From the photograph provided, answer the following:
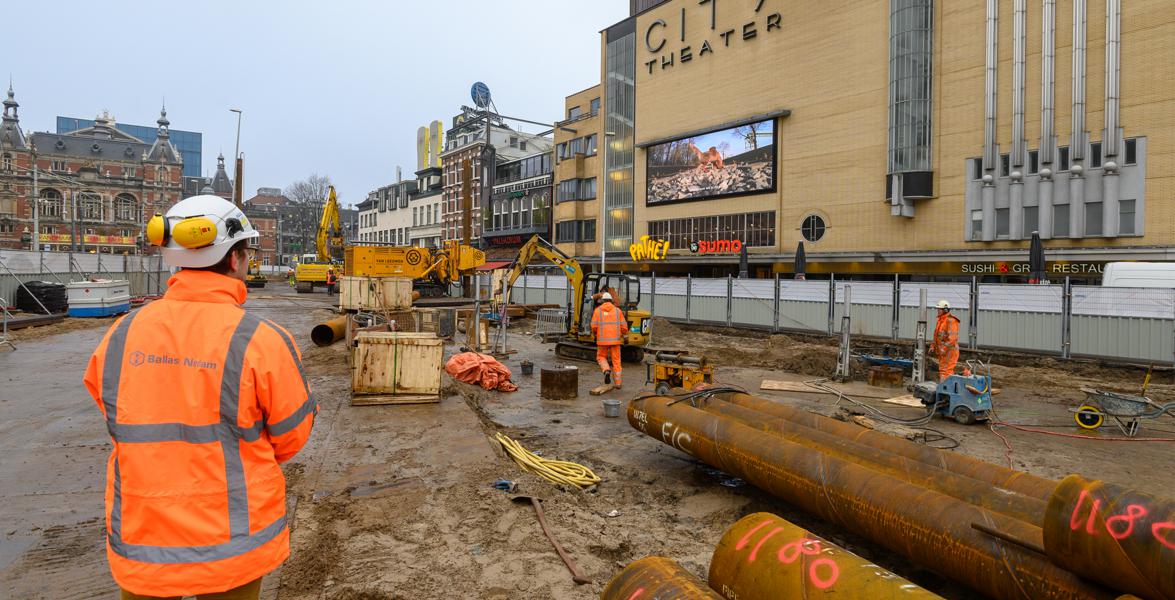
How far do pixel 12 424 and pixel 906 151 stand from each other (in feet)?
111

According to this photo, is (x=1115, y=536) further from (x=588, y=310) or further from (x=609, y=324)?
(x=588, y=310)

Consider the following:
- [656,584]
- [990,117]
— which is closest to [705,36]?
[990,117]

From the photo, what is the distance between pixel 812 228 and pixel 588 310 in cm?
2361

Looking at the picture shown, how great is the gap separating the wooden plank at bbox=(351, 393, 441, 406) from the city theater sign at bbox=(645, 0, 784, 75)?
1405 inches

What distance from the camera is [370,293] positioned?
18422 millimetres

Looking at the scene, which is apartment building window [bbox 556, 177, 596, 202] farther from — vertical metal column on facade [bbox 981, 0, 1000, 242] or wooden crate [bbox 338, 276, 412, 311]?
wooden crate [bbox 338, 276, 412, 311]

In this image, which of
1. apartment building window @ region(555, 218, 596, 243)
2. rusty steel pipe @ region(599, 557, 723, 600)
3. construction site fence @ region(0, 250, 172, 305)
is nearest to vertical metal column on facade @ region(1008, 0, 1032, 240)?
apartment building window @ region(555, 218, 596, 243)

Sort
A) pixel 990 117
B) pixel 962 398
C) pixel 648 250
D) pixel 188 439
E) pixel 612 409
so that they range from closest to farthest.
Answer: pixel 188 439
pixel 612 409
pixel 962 398
pixel 990 117
pixel 648 250

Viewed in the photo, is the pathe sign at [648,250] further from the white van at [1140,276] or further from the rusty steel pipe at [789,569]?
the rusty steel pipe at [789,569]

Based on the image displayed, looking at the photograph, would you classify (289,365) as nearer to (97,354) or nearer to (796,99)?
(97,354)

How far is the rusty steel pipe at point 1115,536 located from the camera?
108 inches

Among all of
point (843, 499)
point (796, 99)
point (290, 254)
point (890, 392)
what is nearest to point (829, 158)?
point (796, 99)

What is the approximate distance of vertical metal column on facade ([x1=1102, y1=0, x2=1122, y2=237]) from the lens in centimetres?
2525

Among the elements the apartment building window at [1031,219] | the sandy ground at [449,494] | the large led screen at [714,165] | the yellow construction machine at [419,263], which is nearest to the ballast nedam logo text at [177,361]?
the sandy ground at [449,494]
